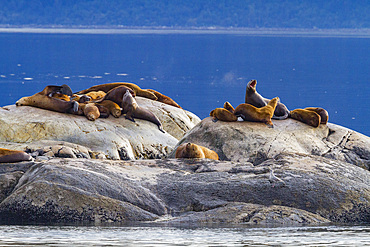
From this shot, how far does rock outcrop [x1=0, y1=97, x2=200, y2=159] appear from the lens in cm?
1477

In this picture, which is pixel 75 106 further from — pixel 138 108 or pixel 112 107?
pixel 138 108

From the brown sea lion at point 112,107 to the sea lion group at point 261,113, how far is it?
2.45 meters

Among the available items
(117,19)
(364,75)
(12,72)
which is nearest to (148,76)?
(12,72)

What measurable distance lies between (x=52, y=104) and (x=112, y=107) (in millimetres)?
1434

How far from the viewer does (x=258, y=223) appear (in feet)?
31.8

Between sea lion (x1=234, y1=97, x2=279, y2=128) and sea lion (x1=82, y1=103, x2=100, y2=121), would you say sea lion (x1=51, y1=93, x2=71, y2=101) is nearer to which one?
sea lion (x1=82, y1=103, x2=100, y2=121)

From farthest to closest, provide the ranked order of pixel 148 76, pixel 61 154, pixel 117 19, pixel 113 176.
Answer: pixel 117 19, pixel 148 76, pixel 61 154, pixel 113 176

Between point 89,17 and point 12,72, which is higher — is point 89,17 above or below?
above

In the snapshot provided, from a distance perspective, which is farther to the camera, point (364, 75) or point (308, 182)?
point (364, 75)

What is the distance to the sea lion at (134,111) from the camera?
1709 cm

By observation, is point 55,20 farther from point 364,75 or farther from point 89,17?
point 364,75

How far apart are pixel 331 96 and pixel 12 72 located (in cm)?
3082

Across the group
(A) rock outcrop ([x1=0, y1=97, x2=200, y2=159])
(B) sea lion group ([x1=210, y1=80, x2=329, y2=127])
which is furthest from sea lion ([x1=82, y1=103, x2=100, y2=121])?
(B) sea lion group ([x1=210, y1=80, x2=329, y2=127])

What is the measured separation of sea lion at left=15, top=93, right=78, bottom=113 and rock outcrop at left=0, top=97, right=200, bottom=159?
12 centimetres
